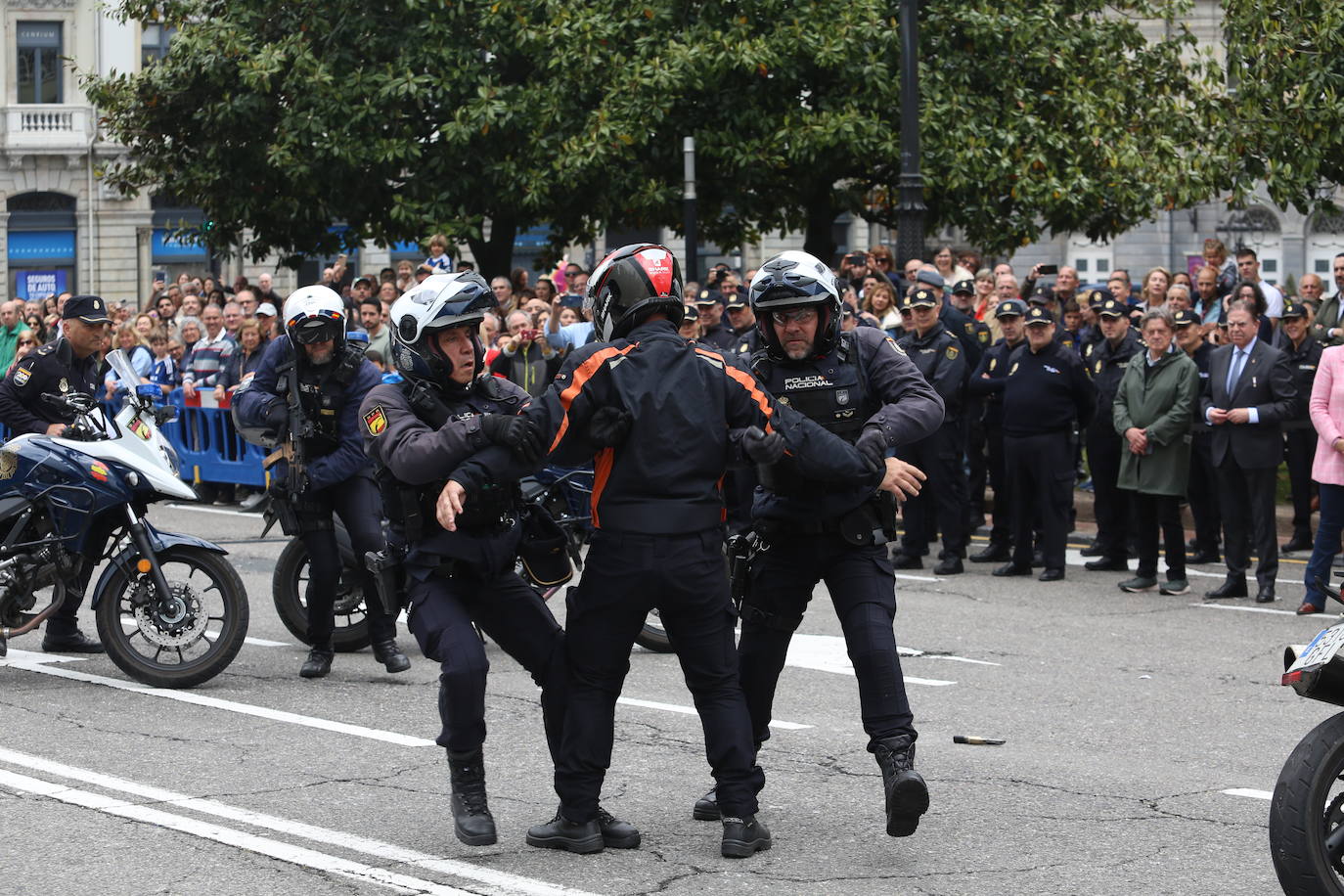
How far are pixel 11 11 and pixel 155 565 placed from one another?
3751 centimetres

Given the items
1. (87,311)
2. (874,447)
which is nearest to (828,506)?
(874,447)

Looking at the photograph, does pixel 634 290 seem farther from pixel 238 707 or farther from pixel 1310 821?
pixel 238 707

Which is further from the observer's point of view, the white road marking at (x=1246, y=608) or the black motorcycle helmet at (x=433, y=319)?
the white road marking at (x=1246, y=608)

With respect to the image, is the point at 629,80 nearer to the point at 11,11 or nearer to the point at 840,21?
the point at 840,21

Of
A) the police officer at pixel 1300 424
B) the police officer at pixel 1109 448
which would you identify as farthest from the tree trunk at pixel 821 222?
the police officer at pixel 1109 448

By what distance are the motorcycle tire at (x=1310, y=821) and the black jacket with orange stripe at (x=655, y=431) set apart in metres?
1.65

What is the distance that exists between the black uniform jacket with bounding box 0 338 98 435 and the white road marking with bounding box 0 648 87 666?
3.66 feet

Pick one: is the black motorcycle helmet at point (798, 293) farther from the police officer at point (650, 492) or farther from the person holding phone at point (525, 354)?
the person holding phone at point (525, 354)

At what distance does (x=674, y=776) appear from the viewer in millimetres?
7012

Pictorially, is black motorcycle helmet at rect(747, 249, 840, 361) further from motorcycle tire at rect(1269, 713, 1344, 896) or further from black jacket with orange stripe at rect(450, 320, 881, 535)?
motorcycle tire at rect(1269, 713, 1344, 896)

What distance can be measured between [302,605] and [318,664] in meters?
A: 0.75

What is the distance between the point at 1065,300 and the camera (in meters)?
15.7

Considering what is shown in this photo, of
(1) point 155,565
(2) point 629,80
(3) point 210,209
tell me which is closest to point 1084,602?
(1) point 155,565

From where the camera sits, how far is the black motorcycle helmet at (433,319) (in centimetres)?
618
